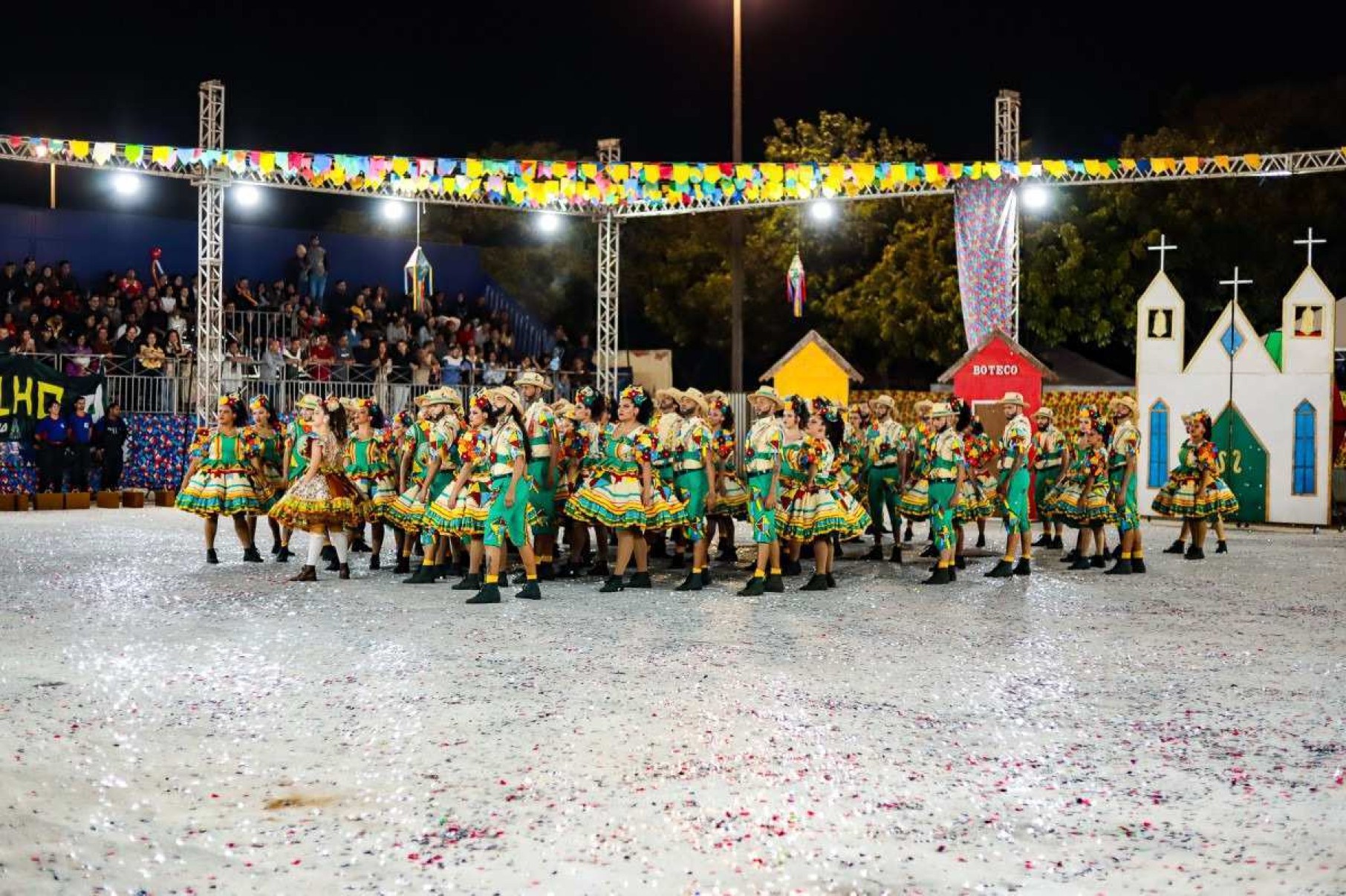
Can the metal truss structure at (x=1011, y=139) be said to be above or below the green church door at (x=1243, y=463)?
above

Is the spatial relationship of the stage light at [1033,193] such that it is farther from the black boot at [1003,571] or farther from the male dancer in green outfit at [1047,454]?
the black boot at [1003,571]

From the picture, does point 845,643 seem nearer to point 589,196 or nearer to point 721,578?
point 721,578

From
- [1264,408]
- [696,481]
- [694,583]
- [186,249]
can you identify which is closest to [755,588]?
[694,583]

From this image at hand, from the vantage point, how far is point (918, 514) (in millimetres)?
14773

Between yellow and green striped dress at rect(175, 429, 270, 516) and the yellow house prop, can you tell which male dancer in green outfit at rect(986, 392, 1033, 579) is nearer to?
yellow and green striped dress at rect(175, 429, 270, 516)

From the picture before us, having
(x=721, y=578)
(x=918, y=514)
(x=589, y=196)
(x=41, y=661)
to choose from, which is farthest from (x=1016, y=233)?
(x=41, y=661)

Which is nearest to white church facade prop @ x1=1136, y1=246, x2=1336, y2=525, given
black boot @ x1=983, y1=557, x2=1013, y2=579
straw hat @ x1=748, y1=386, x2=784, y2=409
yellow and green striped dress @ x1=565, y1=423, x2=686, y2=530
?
black boot @ x1=983, y1=557, x2=1013, y2=579

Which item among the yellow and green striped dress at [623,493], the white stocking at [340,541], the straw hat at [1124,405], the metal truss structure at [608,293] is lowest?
the white stocking at [340,541]

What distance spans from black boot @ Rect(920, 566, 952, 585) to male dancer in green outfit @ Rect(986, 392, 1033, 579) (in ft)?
2.18

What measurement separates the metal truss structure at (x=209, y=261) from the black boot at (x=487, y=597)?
1209 centimetres

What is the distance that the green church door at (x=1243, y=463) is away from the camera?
2219 cm

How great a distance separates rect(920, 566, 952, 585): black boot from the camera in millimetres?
13406

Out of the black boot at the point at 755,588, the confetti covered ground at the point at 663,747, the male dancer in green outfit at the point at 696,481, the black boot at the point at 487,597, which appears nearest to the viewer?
the confetti covered ground at the point at 663,747

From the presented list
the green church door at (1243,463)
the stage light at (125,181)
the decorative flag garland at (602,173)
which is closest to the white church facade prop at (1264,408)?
the green church door at (1243,463)
